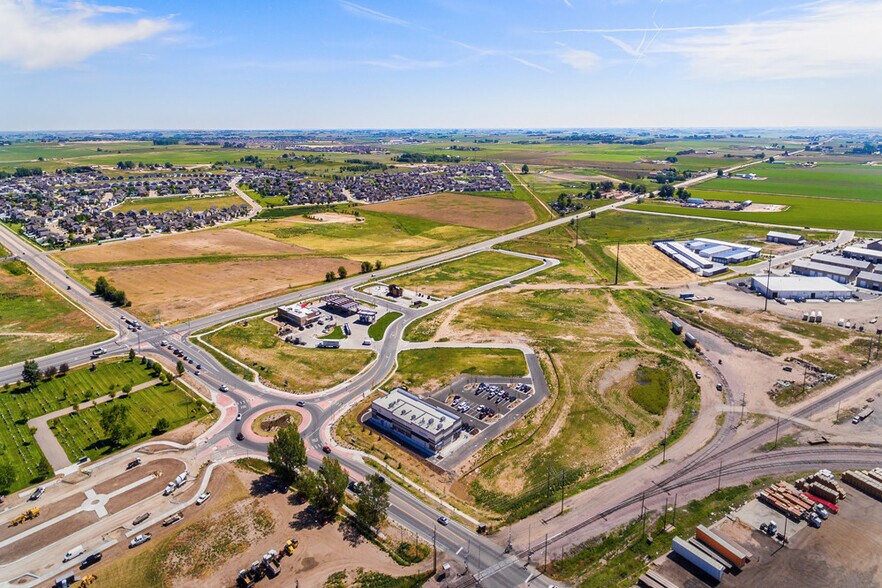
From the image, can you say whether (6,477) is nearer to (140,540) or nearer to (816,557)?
(140,540)

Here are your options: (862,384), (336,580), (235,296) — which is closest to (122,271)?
(235,296)

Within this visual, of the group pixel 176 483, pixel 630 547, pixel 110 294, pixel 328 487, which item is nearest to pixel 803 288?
pixel 630 547

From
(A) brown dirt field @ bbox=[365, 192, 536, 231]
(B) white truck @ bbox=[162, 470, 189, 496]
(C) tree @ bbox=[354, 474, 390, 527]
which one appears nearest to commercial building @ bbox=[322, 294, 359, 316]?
(B) white truck @ bbox=[162, 470, 189, 496]

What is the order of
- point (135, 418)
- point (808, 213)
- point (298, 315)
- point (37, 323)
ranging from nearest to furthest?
1. point (135, 418)
2. point (298, 315)
3. point (37, 323)
4. point (808, 213)

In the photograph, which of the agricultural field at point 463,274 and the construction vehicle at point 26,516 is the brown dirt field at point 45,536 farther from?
the agricultural field at point 463,274

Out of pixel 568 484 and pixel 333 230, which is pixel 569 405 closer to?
pixel 568 484

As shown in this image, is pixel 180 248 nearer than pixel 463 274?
No
